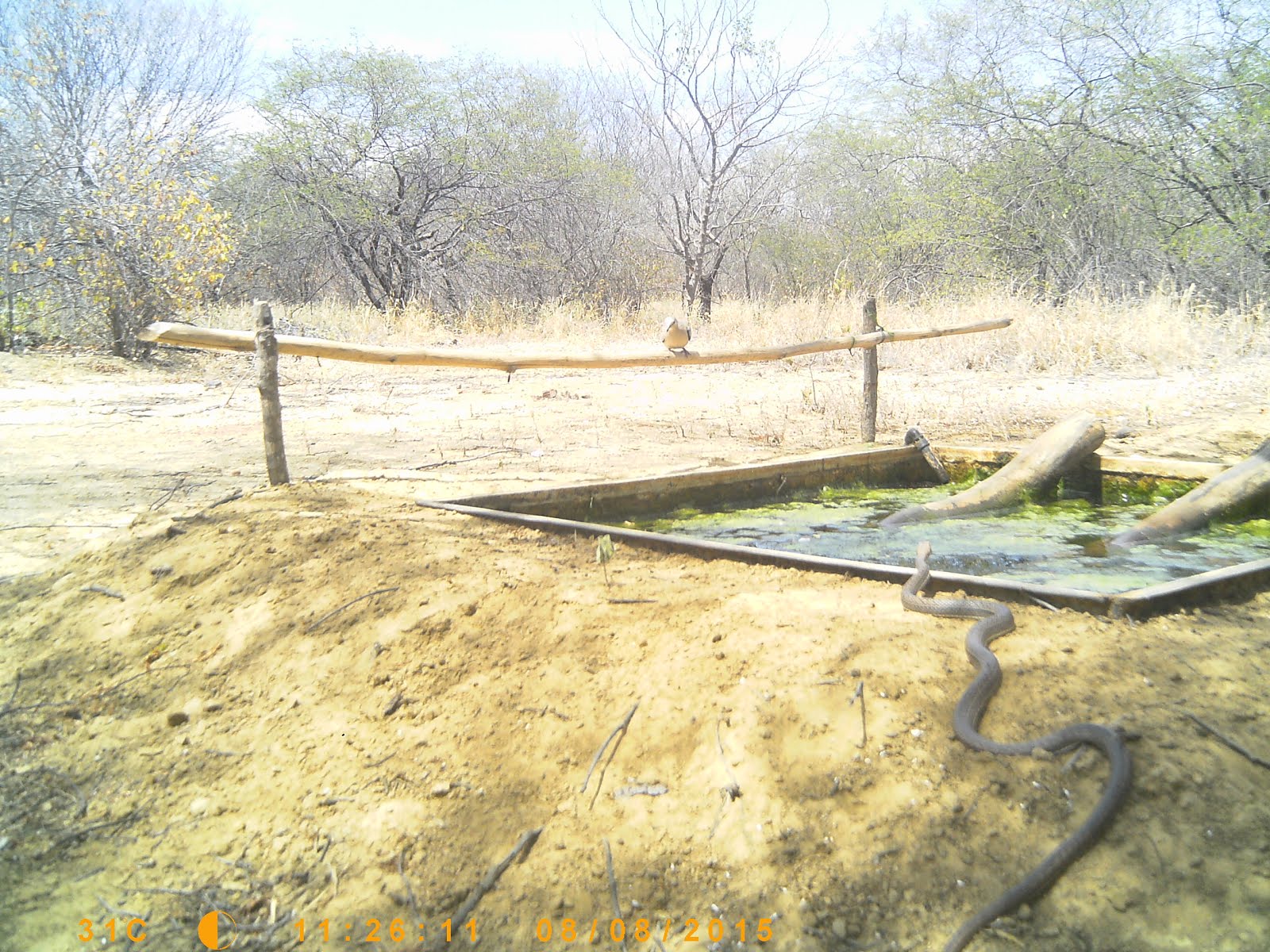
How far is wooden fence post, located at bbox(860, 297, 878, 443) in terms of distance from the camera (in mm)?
6148

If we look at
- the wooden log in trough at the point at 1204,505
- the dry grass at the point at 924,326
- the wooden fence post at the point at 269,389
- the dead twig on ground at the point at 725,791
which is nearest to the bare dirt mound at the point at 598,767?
the dead twig on ground at the point at 725,791

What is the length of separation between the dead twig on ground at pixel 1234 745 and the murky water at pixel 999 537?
4.45ft

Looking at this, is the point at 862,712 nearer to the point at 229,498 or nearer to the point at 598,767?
the point at 598,767

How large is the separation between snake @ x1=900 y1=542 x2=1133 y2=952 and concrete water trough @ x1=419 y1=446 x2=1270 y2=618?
22cm

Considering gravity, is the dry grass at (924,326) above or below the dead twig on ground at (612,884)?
above

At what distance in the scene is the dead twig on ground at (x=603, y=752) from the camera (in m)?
2.31

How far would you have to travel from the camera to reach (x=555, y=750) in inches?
96.0

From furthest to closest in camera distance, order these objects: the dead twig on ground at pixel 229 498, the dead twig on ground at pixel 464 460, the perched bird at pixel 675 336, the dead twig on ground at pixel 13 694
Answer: the dead twig on ground at pixel 464 460 < the perched bird at pixel 675 336 < the dead twig on ground at pixel 229 498 < the dead twig on ground at pixel 13 694

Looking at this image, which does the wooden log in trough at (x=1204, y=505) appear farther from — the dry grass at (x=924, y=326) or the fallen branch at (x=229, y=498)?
the dry grass at (x=924, y=326)

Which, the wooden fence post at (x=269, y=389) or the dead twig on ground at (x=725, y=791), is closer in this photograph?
the dead twig on ground at (x=725, y=791)

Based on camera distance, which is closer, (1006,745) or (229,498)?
(1006,745)

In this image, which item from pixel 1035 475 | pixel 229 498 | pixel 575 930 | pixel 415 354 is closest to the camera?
pixel 575 930

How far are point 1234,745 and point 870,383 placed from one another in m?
4.40

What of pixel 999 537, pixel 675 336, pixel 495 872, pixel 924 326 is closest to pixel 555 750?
pixel 495 872
